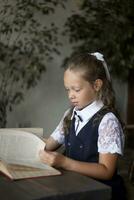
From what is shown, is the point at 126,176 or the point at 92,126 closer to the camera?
the point at 92,126

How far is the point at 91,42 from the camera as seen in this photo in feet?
14.6

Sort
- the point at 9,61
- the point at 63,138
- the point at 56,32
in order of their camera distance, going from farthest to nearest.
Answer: the point at 56,32
the point at 9,61
the point at 63,138

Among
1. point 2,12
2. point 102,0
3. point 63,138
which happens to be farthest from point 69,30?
point 63,138

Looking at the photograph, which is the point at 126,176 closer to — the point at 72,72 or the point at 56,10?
the point at 56,10

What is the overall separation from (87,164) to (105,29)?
3.31 m

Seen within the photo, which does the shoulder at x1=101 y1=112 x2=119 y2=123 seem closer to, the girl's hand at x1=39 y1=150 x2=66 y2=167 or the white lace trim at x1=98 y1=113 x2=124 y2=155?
the white lace trim at x1=98 y1=113 x2=124 y2=155

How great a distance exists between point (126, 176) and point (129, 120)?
157cm

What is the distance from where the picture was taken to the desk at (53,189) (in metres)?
1.03

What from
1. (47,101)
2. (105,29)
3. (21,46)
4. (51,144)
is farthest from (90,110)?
(105,29)

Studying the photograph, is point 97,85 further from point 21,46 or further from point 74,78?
point 21,46

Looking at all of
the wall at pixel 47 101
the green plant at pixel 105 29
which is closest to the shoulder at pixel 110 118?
the wall at pixel 47 101

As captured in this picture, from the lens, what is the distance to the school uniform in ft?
4.68

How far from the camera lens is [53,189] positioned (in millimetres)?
1064

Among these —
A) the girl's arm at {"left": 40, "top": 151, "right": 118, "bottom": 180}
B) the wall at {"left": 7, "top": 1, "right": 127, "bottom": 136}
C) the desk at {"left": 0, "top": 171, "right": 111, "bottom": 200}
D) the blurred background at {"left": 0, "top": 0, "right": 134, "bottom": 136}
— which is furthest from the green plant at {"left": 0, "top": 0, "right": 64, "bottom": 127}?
the desk at {"left": 0, "top": 171, "right": 111, "bottom": 200}
